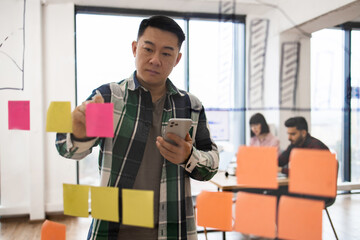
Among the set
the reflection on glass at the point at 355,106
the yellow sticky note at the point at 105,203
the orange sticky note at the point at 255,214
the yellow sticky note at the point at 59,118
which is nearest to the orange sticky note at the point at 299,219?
the orange sticky note at the point at 255,214

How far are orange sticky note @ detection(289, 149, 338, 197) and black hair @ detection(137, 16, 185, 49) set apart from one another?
1.22 feet

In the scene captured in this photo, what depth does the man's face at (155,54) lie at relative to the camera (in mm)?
617

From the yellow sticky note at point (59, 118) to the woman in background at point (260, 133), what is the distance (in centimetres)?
44

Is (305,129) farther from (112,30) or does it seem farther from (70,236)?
(70,236)

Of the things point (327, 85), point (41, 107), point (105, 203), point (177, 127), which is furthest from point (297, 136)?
point (41, 107)

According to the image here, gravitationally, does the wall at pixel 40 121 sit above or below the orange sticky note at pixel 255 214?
above

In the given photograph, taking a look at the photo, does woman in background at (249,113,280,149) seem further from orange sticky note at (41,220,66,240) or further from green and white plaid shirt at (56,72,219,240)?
orange sticky note at (41,220,66,240)

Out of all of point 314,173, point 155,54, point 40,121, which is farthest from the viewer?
point 40,121

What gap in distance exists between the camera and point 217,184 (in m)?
0.64

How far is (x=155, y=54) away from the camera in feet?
2.02

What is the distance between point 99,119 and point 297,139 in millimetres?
446

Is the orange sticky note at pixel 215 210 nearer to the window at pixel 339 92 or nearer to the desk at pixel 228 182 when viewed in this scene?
the desk at pixel 228 182

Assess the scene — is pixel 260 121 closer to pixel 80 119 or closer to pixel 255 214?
pixel 255 214

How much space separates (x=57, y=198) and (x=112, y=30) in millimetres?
476
